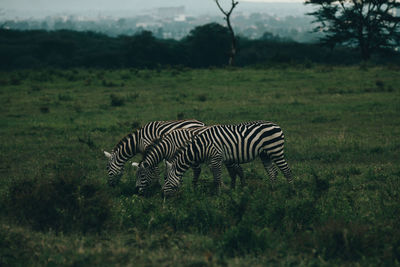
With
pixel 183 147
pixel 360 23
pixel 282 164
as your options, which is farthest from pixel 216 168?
pixel 360 23

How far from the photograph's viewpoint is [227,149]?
9.18m

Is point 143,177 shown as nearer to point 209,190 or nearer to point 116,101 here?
point 209,190

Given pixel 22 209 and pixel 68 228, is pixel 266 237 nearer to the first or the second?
pixel 68 228

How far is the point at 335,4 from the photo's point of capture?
38719mm

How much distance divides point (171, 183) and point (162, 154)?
36.2 inches

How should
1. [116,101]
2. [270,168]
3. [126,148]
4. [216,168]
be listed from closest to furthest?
[216,168]
[270,168]
[126,148]
[116,101]

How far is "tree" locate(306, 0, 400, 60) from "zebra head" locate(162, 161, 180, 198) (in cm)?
3265

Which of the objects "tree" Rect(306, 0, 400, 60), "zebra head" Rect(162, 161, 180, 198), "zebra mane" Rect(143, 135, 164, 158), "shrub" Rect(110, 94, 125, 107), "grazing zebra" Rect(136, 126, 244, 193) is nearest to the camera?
"zebra head" Rect(162, 161, 180, 198)

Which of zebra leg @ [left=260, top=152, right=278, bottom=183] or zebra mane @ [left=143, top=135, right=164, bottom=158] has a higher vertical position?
zebra mane @ [left=143, top=135, right=164, bottom=158]

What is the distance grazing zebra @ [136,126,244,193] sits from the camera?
356 inches

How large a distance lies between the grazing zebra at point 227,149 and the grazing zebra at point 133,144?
1387mm

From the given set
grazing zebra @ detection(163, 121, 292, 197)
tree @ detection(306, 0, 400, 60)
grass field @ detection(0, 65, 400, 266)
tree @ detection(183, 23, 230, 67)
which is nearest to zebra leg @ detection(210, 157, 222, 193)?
grazing zebra @ detection(163, 121, 292, 197)

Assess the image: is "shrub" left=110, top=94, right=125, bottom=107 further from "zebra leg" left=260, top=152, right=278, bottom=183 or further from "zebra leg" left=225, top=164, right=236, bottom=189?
"zebra leg" left=260, top=152, right=278, bottom=183

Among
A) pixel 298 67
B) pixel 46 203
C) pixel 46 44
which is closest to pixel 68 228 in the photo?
pixel 46 203
